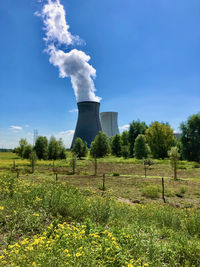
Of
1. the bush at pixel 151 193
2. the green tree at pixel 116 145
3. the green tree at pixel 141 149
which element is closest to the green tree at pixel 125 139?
the green tree at pixel 116 145

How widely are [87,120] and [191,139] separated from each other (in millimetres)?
15688


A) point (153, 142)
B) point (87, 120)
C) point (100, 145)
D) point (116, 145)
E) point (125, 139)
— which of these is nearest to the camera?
point (153, 142)

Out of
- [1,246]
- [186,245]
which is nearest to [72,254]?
[1,246]

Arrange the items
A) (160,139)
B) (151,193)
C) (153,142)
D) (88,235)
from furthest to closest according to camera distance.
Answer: (153,142)
(160,139)
(151,193)
(88,235)

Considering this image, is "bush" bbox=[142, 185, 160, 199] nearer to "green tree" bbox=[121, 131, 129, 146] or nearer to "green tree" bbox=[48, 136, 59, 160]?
"green tree" bbox=[48, 136, 59, 160]

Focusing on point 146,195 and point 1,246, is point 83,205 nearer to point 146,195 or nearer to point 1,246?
point 1,246

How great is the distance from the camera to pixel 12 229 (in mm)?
2682

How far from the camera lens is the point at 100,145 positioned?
100 feet

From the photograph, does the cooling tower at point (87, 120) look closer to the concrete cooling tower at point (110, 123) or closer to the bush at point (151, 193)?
the concrete cooling tower at point (110, 123)

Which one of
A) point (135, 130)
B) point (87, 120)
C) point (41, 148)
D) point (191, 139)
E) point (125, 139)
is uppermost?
point (87, 120)

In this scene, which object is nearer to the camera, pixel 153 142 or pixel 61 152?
pixel 61 152

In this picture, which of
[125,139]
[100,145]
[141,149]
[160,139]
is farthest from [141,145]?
[125,139]

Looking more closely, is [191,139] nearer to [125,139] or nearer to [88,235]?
[125,139]

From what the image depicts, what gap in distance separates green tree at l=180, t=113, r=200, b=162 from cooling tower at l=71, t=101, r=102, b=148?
538 inches
